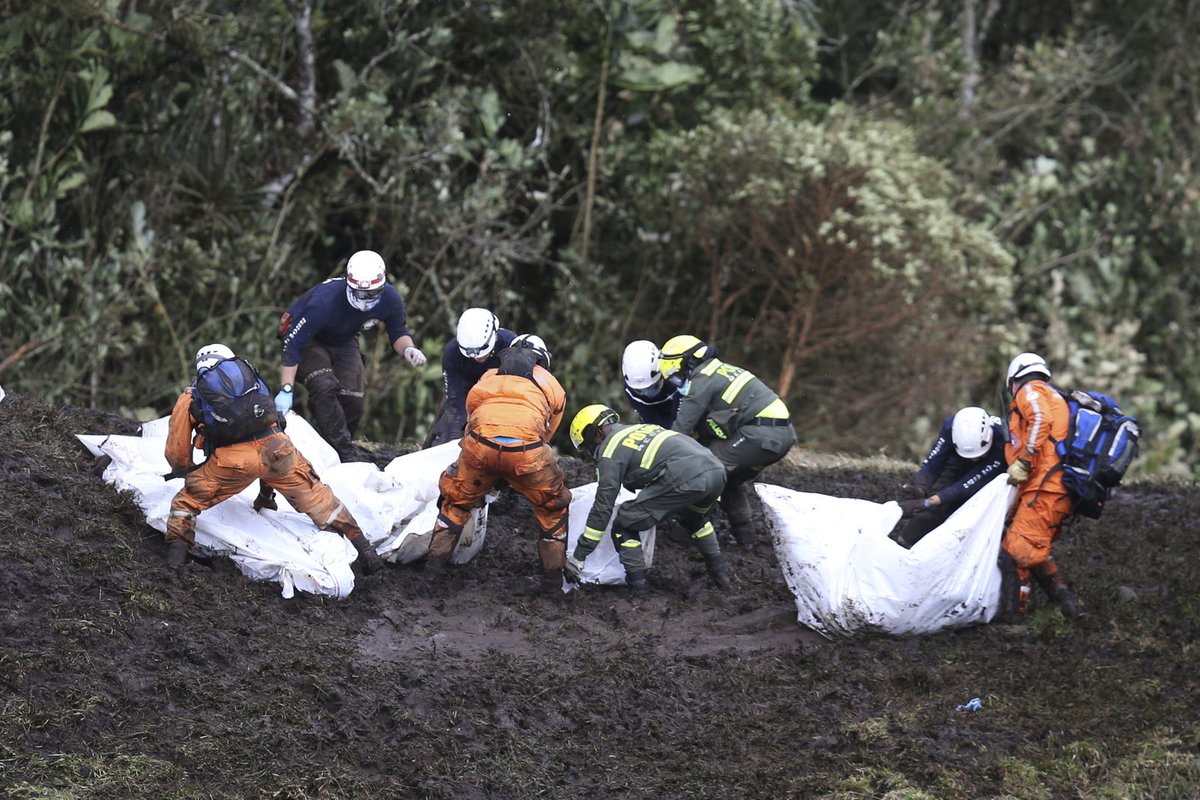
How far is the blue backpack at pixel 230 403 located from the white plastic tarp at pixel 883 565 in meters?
3.09

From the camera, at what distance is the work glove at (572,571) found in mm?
9141

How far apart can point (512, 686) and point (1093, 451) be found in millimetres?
3906

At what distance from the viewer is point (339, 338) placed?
10469 mm

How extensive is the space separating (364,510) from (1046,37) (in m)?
16.5

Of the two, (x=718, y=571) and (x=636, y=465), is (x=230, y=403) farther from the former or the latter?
(x=718, y=571)

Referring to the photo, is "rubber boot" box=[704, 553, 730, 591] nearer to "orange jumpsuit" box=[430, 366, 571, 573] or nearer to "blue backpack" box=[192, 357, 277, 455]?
"orange jumpsuit" box=[430, 366, 571, 573]

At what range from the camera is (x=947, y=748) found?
23.8 feet

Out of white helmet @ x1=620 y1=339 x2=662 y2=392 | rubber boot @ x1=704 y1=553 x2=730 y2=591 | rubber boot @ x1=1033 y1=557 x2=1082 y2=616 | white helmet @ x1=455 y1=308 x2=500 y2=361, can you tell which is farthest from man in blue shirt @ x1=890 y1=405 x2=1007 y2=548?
white helmet @ x1=455 y1=308 x2=500 y2=361

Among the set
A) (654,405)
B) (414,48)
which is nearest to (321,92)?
(414,48)

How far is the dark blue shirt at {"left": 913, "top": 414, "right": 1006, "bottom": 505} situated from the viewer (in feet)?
31.0

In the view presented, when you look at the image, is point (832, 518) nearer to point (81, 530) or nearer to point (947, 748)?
point (947, 748)

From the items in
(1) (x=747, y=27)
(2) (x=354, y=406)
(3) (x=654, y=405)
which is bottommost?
(2) (x=354, y=406)

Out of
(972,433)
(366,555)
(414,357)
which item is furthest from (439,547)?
(972,433)

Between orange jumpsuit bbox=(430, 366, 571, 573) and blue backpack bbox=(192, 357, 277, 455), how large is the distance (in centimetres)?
123
